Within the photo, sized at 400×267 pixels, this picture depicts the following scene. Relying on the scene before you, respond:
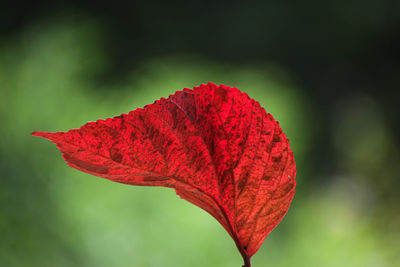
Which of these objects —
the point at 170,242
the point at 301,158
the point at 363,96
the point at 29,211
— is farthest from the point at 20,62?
the point at 363,96

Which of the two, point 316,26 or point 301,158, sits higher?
→ point 316,26

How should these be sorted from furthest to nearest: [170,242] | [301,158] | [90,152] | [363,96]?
[363,96] → [301,158] → [170,242] → [90,152]

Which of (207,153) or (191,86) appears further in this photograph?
(191,86)

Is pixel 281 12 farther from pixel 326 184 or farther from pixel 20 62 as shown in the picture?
pixel 20 62

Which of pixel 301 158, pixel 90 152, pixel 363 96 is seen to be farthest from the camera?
pixel 363 96
